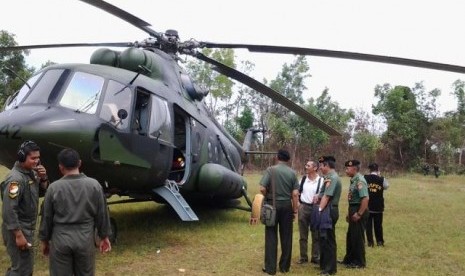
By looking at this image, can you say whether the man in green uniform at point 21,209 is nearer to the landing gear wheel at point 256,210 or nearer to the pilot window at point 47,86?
the pilot window at point 47,86

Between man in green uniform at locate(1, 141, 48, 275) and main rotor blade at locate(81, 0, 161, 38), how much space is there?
309cm

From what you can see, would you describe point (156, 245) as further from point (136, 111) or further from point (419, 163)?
point (419, 163)

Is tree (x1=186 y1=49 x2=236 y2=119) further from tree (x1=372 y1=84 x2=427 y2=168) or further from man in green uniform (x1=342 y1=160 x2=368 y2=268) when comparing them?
man in green uniform (x1=342 y1=160 x2=368 y2=268)

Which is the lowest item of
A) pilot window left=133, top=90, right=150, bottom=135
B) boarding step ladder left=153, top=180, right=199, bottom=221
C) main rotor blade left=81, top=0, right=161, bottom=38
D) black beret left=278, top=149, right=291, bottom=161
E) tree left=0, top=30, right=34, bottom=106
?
boarding step ladder left=153, top=180, right=199, bottom=221

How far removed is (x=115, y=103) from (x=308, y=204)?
311 centimetres

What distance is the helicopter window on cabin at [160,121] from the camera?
748cm

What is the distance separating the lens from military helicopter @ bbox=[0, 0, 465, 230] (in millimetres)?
6129

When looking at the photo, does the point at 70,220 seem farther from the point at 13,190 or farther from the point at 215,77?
the point at 215,77

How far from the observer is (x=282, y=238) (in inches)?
250

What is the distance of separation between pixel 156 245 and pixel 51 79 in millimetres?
2999

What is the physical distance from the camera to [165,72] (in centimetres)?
868

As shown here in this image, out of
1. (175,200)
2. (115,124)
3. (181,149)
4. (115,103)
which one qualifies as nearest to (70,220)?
(115,124)

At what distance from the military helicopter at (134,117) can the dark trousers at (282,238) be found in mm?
1486

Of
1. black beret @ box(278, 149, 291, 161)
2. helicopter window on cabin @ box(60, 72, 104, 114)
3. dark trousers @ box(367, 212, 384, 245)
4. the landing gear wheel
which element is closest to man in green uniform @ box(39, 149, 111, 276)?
helicopter window on cabin @ box(60, 72, 104, 114)
